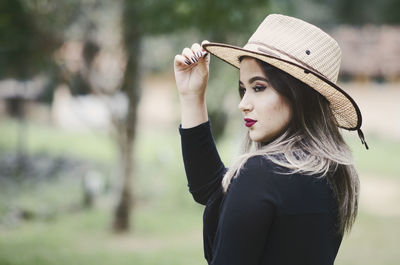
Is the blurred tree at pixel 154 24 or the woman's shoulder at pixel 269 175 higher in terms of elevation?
the blurred tree at pixel 154 24

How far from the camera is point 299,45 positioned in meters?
1.61

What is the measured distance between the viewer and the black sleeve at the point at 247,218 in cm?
131

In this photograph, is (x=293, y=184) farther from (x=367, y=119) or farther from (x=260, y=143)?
(x=367, y=119)

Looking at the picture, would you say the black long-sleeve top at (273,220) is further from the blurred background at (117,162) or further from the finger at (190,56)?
the blurred background at (117,162)

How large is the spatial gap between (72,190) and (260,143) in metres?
9.60

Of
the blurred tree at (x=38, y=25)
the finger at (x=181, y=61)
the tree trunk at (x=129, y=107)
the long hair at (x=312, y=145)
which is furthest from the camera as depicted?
the blurred tree at (x=38, y=25)

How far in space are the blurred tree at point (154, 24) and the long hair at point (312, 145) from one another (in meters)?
3.98

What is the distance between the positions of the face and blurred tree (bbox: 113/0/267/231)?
399 centimetres

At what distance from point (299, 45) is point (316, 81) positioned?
0.14 m

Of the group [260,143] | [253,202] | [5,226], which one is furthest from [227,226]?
[5,226]

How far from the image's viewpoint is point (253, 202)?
1312 millimetres

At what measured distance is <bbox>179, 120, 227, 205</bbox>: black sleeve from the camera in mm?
1725

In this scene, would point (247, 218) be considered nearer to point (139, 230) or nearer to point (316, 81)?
point (316, 81)

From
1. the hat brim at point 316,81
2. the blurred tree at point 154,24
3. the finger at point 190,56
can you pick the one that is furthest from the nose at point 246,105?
the blurred tree at point 154,24
